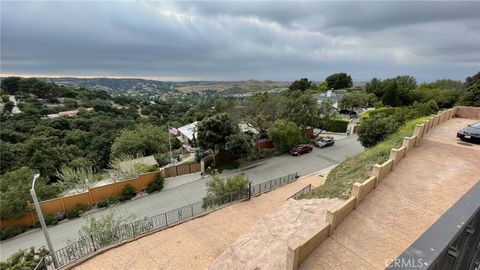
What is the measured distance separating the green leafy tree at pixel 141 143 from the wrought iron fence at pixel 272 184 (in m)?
14.4

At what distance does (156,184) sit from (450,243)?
18934 millimetres

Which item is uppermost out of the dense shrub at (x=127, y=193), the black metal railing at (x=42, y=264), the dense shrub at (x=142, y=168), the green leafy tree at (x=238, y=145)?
the green leafy tree at (x=238, y=145)

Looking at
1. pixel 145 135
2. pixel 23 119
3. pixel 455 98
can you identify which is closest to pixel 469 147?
pixel 145 135

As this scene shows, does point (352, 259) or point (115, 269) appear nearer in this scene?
point (352, 259)

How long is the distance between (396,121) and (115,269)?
23430 mm

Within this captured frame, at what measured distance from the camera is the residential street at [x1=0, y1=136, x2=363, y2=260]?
13.6 meters

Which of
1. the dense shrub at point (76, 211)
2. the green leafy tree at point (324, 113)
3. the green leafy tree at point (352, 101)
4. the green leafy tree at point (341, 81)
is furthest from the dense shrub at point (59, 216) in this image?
the green leafy tree at point (341, 81)

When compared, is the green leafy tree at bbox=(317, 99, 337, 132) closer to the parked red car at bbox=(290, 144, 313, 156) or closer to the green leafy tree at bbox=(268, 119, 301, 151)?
the parked red car at bbox=(290, 144, 313, 156)

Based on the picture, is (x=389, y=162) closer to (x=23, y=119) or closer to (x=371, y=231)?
(x=371, y=231)

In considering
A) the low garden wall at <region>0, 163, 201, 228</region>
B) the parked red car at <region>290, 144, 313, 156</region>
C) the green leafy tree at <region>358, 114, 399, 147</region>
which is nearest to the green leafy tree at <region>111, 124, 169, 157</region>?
the low garden wall at <region>0, 163, 201, 228</region>

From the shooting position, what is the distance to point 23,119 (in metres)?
42.2

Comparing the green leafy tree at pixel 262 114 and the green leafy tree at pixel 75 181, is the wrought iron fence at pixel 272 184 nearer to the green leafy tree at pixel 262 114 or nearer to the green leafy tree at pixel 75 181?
the green leafy tree at pixel 262 114

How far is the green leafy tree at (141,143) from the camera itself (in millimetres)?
24734

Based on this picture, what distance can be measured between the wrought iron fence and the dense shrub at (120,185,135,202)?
29.6 feet
